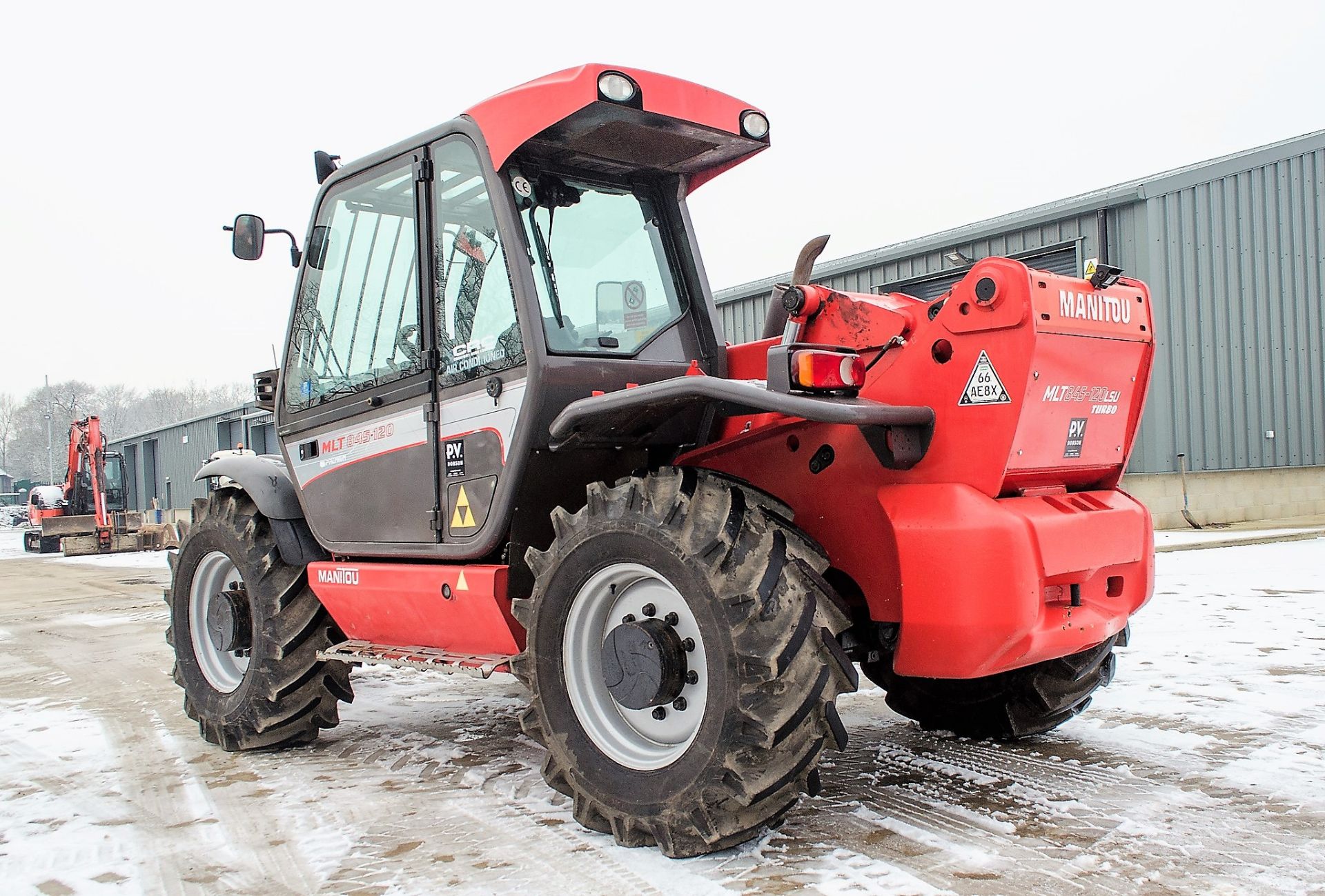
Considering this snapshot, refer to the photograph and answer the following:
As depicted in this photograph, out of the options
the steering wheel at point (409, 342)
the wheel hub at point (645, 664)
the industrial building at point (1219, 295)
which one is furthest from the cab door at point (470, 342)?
the industrial building at point (1219, 295)

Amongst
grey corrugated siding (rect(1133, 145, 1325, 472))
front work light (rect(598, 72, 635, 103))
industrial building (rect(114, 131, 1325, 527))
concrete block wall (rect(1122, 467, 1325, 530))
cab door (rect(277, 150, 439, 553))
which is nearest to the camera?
front work light (rect(598, 72, 635, 103))

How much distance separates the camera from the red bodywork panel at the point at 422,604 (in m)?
3.90

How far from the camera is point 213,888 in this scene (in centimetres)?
307

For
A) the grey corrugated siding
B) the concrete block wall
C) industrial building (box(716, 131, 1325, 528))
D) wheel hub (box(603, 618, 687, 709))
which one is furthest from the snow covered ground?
the grey corrugated siding

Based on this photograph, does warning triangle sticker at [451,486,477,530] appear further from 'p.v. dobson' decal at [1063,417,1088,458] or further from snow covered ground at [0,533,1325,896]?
'p.v. dobson' decal at [1063,417,1088,458]

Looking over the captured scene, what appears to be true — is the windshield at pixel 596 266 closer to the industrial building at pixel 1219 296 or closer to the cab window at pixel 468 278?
the cab window at pixel 468 278

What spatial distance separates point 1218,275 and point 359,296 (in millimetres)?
15039

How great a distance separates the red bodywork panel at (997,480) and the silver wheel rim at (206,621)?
3.17 metres

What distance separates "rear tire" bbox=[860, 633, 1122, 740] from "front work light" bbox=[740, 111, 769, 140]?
6.99 feet

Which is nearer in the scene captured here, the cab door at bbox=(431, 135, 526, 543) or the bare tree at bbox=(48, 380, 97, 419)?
the cab door at bbox=(431, 135, 526, 543)

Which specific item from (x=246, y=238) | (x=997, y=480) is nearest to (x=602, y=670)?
(x=997, y=480)

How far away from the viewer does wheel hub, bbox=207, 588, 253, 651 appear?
Result: 16.2 feet

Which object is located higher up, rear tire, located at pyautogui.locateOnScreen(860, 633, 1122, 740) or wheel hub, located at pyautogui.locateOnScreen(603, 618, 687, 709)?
wheel hub, located at pyautogui.locateOnScreen(603, 618, 687, 709)

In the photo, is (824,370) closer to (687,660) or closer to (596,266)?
(687,660)
